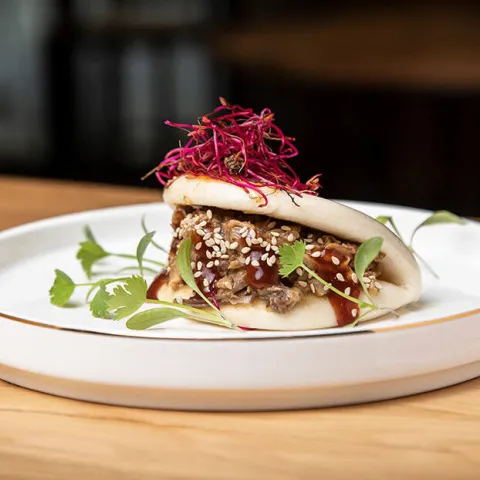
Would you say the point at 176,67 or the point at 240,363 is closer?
the point at 240,363

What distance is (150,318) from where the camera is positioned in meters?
1.39

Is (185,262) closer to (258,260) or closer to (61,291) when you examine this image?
(258,260)

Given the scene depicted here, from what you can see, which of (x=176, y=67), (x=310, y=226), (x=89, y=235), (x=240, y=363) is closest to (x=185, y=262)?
(x=310, y=226)

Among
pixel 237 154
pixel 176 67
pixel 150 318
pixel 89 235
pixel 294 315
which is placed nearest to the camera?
pixel 150 318

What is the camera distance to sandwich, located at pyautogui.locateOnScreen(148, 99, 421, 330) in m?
1.48

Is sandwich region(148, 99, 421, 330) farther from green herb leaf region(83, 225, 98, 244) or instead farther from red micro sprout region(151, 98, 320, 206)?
green herb leaf region(83, 225, 98, 244)

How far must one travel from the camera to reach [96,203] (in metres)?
2.79

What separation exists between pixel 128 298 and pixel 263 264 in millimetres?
244

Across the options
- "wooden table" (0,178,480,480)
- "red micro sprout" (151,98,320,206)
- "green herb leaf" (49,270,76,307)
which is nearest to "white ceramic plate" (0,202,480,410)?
"wooden table" (0,178,480,480)

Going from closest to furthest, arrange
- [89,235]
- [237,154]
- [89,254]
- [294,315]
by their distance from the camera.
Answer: [294,315] → [237,154] → [89,254] → [89,235]

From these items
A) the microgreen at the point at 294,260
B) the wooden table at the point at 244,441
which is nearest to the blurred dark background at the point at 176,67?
the microgreen at the point at 294,260

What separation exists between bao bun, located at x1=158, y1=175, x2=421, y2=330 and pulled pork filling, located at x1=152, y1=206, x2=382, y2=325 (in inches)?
0.7

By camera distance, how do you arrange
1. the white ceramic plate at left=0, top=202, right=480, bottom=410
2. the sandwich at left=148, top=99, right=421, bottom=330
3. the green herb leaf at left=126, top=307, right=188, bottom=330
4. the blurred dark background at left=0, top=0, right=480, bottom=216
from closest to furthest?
the white ceramic plate at left=0, top=202, right=480, bottom=410
the green herb leaf at left=126, top=307, right=188, bottom=330
the sandwich at left=148, top=99, right=421, bottom=330
the blurred dark background at left=0, top=0, right=480, bottom=216

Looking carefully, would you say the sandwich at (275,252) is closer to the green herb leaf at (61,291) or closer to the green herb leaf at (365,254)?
the green herb leaf at (365,254)
